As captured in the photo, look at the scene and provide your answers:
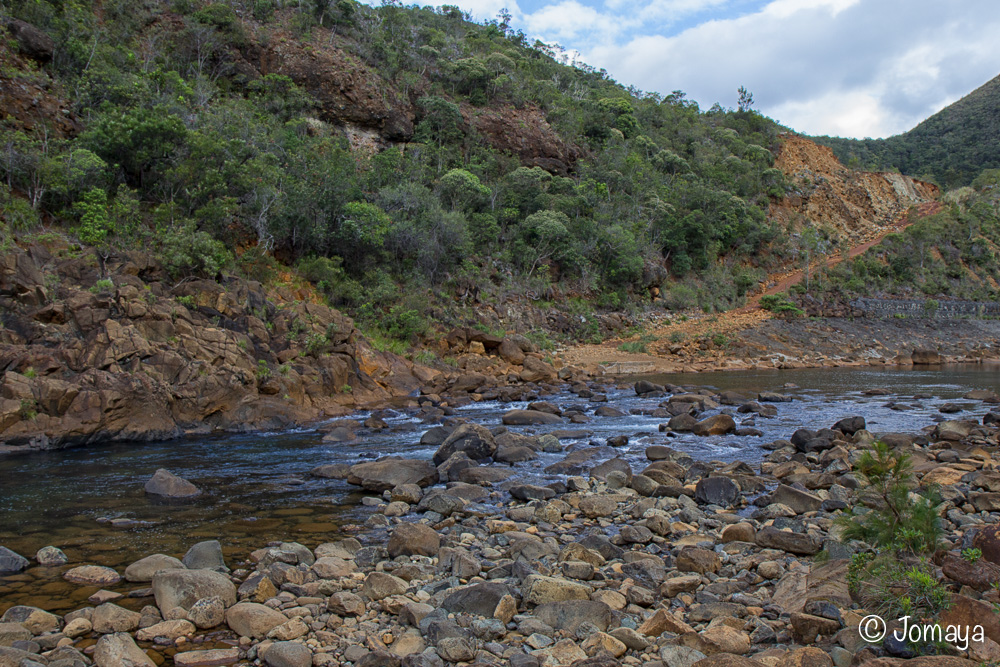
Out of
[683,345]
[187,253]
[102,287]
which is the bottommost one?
[683,345]

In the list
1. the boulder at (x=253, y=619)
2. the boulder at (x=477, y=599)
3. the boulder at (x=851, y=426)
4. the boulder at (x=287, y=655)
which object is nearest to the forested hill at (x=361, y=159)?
the boulder at (x=253, y=619)

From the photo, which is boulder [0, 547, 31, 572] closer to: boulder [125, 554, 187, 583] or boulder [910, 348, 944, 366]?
boulder [125, 554, 187, 583]

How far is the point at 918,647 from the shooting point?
3.86m

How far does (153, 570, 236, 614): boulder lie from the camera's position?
5.60 meters

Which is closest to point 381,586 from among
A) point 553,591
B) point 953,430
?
point 553,591

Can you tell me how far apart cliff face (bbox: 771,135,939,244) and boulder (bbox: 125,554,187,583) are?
5363 centimetres

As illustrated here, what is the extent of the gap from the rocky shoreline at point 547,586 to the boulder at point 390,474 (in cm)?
35

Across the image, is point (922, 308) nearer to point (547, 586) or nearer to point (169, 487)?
point (547, 586)

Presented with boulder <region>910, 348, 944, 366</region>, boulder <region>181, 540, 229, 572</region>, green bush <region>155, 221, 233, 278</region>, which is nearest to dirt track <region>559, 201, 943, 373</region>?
boulder <region>910, 348, 944, 366</region>

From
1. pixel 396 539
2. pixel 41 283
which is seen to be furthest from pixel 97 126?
pixel 396 539

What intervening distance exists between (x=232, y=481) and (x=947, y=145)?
319 feet

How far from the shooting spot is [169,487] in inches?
374

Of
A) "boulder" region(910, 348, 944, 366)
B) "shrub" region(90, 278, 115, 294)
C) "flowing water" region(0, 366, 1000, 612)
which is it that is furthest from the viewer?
"boulder" region(910, 348, 944, 366)

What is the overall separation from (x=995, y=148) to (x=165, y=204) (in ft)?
292
